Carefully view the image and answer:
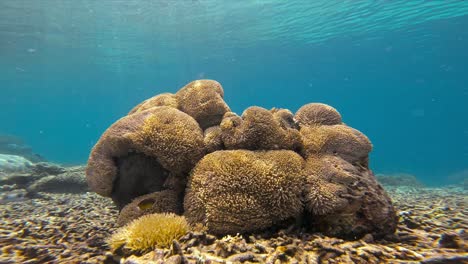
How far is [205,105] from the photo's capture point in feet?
17.2

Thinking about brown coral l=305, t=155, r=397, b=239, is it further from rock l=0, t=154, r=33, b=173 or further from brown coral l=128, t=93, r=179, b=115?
rock l=0, t=154, r=33, b=173

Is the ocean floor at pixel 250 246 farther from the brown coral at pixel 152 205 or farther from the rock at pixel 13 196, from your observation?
the rock at pixel 13 196

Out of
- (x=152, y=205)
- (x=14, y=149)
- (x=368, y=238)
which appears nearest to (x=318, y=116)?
(x=368, y=238)

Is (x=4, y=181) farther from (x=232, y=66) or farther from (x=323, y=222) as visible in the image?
(x=232, y=66)

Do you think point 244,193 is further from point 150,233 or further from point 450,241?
point 450,241

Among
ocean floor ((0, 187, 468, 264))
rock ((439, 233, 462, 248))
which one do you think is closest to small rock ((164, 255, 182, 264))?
ocean floor ((0, 187, 468, 264))

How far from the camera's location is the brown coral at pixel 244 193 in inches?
145

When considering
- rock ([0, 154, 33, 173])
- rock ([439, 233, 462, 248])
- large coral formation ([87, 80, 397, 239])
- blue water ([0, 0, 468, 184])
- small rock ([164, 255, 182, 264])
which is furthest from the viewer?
blue water ([0, 0, 468, 184])

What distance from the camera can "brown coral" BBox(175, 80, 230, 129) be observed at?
17.2ft

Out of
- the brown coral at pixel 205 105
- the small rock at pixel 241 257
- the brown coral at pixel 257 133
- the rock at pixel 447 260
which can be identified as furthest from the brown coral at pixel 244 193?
the rock at pixel 447 260

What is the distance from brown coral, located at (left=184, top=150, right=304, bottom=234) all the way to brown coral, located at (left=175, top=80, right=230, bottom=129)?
1.39 m

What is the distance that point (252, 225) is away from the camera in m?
3.69

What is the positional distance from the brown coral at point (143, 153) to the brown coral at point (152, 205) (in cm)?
22

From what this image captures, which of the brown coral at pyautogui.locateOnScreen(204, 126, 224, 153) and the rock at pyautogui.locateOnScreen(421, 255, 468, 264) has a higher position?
the brown coral at pyautogui.locateOnScreen(204, 126, 224, 153)
